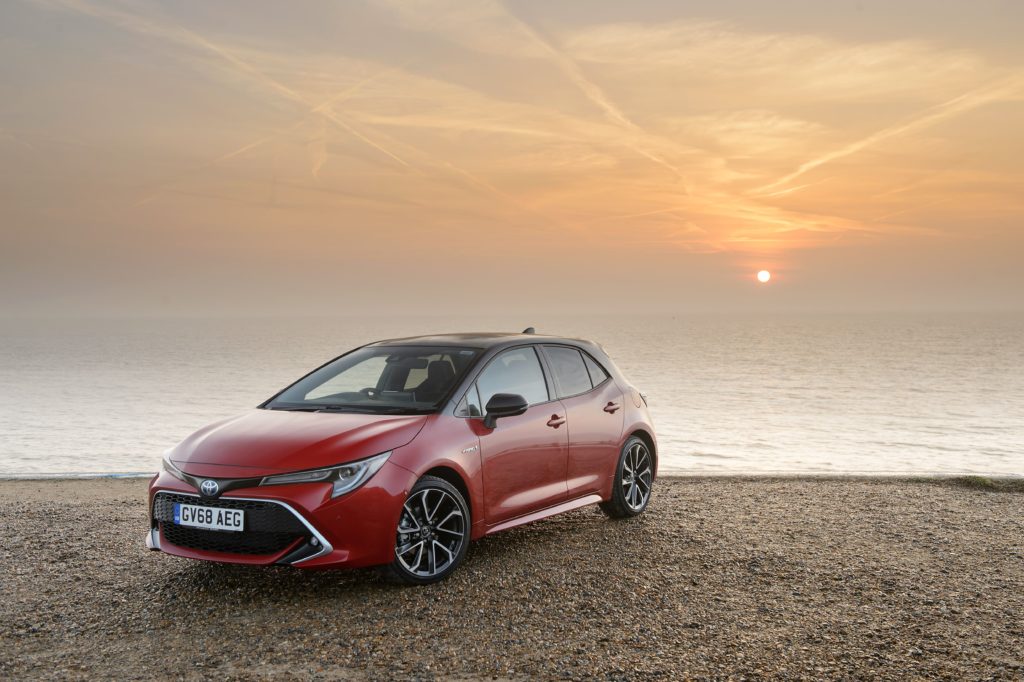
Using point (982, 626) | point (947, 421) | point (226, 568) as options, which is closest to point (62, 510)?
point (226, 568)

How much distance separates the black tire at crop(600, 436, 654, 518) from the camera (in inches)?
329

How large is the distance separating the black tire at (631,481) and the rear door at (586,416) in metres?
0.16

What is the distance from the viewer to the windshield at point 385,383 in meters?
6.88

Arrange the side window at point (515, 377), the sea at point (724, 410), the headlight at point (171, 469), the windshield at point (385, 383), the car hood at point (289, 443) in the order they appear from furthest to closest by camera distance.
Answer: the sea at point (724, 410)
the side window at point (515, 377)
the windshield at point (385, 383)
the headlight at point (171, 469)
the car hood at point (289, 443)

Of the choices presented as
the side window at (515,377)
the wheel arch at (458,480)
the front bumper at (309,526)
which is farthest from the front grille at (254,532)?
the side window at (515,377)

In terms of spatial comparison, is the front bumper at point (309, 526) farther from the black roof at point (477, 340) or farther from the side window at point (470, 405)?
the black roof at point (477, 340)

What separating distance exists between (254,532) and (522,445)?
6.94 feet

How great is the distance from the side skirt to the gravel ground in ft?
0.85

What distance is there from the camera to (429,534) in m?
6.34

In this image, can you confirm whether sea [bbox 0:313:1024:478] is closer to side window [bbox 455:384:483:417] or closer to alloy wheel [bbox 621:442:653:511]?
alloy wheel [bbox 621:442:653:511]

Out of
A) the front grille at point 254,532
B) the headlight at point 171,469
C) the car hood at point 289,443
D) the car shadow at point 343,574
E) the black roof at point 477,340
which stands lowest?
the car shadow at point 343,574

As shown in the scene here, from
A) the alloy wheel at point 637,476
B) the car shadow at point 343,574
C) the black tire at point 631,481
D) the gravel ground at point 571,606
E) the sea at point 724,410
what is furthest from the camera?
the sea at point 724,410

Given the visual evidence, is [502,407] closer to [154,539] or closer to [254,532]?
[254,532]

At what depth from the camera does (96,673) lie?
4820 millimetres
